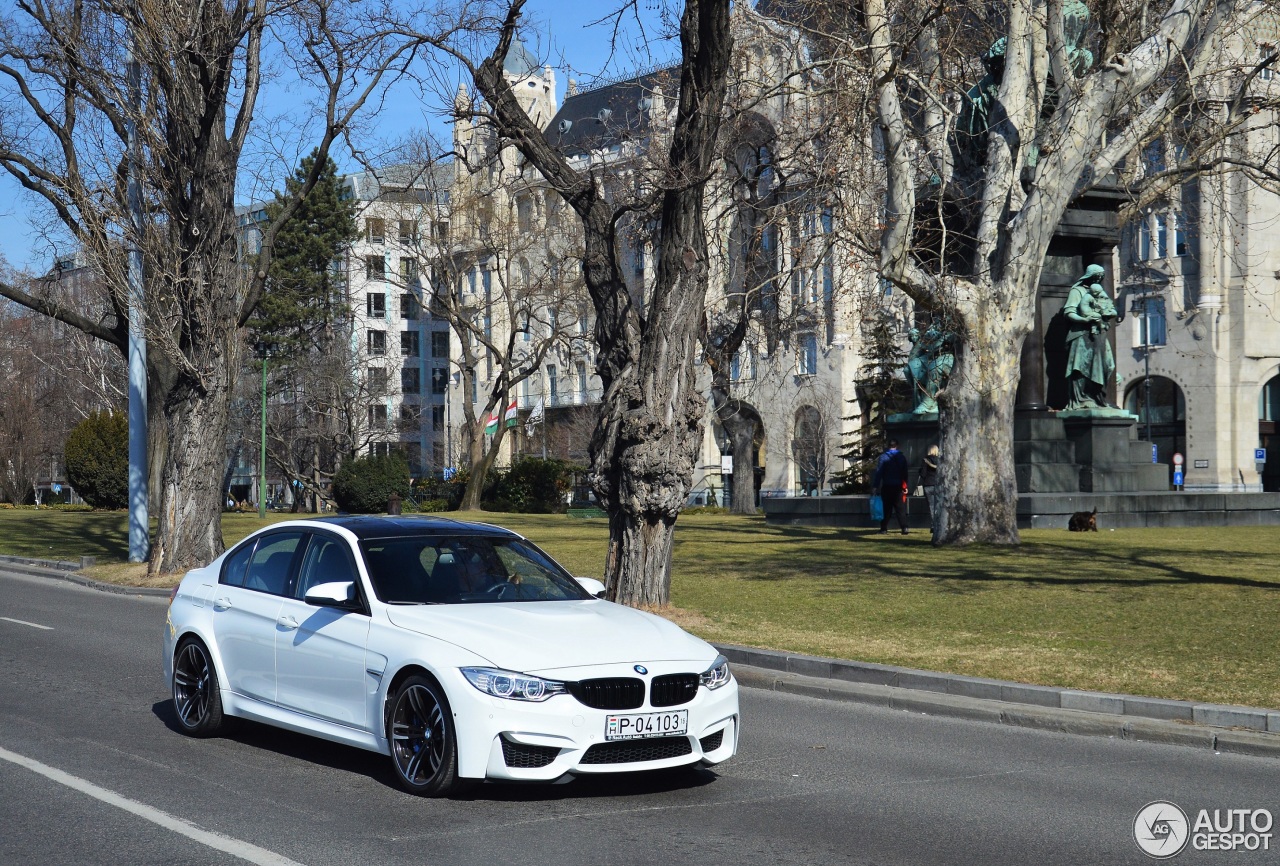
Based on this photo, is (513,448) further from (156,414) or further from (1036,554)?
(1036,554)

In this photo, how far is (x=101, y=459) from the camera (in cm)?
4706

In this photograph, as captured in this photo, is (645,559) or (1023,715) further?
(645,559)

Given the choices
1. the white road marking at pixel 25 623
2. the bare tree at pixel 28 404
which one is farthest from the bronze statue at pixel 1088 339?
the bare tree at pixel 28 404

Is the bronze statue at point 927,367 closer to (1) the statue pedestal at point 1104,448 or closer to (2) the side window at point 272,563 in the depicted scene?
(1) the statue pedestal at point 1104,448

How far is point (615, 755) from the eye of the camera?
702 centimetres

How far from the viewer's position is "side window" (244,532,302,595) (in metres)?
8.70

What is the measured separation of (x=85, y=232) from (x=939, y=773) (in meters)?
18.7

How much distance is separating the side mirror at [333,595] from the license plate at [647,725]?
70.2 inches

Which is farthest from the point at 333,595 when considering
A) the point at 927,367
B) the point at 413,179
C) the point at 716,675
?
the point at 927,367

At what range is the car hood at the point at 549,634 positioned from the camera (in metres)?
7.02

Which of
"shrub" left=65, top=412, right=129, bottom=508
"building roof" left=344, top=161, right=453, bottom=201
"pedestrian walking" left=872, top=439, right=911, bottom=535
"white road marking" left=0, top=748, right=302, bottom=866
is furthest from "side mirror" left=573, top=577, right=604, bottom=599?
"shrub" left=65, top=412, right=129, bottom=508

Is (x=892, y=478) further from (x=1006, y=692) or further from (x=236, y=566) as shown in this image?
(x=236, y=566)

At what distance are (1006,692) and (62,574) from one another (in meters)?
18.7

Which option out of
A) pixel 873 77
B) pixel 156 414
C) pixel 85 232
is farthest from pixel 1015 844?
pixel 156 414
